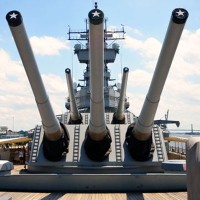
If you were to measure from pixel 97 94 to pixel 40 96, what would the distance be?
103 centimetres

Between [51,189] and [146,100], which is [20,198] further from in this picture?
[146,100]

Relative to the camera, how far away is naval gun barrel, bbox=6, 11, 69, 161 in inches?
207

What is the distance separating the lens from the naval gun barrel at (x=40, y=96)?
5.25 meters

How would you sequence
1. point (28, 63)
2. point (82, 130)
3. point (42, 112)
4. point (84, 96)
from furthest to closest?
point (84, 96), point (82, 130), point (42, 112), point (28, 63)

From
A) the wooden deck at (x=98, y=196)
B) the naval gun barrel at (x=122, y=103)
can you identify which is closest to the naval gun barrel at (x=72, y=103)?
the naval gun barrel at (x=122, y=103)

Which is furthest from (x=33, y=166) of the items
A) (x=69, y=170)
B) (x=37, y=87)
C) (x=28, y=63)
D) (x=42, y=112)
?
(x=28, y=63)

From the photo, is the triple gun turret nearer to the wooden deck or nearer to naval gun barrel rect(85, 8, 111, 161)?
naval gun barrel rect(85, 8, 111, 161)

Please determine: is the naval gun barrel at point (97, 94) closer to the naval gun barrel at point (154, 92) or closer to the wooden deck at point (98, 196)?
the naval gun barrel at point (154, 92)

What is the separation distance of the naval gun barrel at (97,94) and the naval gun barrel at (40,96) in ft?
1.97

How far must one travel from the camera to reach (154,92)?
6039mm

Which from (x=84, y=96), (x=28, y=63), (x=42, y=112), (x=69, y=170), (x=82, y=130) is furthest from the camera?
(x=84, y=96)

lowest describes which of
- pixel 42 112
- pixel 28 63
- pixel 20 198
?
pixel 20 198

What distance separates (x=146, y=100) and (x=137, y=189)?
162 cm

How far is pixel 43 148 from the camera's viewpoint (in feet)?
25.7
